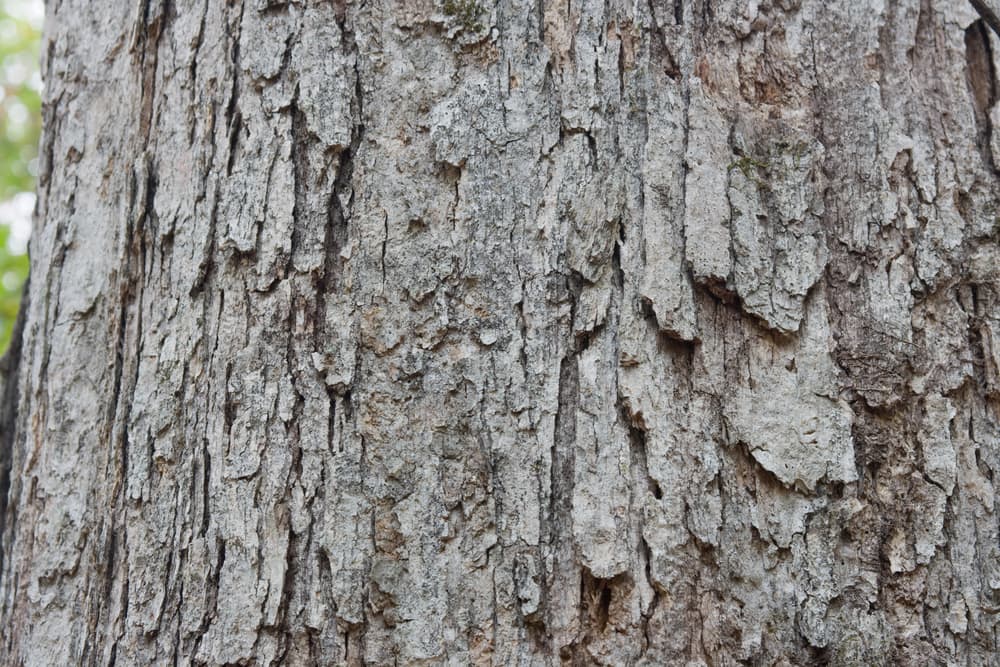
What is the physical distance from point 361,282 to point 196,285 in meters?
0.30

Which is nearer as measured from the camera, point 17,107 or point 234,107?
point 234,107

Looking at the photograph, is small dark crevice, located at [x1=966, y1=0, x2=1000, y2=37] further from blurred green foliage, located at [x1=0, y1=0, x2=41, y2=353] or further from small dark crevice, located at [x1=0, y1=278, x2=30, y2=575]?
blurred green foliage, located at [x1=0, y1=0, x2=41, y2=353]

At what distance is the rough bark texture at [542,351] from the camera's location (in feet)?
3.97

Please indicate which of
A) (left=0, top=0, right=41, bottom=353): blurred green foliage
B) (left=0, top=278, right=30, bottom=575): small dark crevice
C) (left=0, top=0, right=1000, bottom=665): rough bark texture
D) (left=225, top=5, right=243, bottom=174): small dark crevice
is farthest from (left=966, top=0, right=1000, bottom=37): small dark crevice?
(left=0, top=0, right=41, bottom=353): blurred green foliage

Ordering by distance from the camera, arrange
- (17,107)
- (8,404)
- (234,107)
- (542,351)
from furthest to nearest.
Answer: (17,107)
(8,404)
(234,107)
(542,351)

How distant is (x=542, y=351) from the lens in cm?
125

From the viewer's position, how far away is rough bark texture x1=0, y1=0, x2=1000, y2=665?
121 centimetres

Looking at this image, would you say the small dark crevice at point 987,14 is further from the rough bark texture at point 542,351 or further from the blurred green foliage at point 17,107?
the blurred green foliage at point 17,107

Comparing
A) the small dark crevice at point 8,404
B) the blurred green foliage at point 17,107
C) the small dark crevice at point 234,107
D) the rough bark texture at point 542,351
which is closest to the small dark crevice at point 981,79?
the rough bark texture at point 542,351

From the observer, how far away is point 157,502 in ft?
4.30

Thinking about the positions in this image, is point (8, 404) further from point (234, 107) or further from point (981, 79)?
point (981, 79)

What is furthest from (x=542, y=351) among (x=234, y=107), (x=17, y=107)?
(x=17, y=107)

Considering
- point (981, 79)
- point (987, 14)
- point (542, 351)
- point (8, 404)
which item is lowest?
point (8, 404)

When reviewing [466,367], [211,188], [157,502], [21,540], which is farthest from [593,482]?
[21,540]
